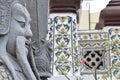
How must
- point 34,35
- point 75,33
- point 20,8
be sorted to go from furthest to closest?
1. point 75,33
2. point 34,35
3. point 20,8

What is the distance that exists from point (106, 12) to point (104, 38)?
0.63 ft

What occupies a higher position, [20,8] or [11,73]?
[20,8]

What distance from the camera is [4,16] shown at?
7.63 feet

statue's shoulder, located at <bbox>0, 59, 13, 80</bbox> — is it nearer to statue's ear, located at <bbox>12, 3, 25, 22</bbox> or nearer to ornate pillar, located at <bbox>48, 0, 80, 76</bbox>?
statue's ear, located at <bbox>12, 3, 25, 22</bbox>

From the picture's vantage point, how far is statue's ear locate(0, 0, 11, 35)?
90.5 inches

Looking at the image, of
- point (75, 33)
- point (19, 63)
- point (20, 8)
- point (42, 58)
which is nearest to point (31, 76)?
point (19, 63)

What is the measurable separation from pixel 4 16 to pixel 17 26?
0.23ft

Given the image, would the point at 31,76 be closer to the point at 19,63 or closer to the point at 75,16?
the point at 19,63

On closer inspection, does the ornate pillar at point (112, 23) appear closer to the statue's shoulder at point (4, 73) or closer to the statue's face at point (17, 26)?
the statue's face at point (17, 26)

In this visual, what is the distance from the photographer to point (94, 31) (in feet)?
13.4

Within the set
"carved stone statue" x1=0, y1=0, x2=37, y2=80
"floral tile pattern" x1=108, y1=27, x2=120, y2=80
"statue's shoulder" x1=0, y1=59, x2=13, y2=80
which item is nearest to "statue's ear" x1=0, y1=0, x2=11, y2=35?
"carved stone statue" x1=0, y1=0, x2=37, y2=80

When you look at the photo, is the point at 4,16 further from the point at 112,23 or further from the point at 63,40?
the point at 112,23

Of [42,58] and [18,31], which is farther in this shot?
[42,58]

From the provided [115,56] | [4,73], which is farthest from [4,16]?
[115,56]
